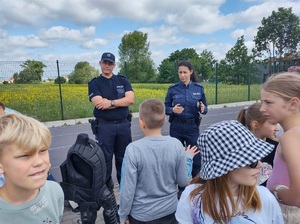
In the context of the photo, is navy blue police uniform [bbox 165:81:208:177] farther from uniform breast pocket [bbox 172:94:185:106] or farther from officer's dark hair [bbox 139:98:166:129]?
officer's dark hair [bbox 139:98:166:129]

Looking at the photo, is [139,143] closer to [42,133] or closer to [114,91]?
[42,133]

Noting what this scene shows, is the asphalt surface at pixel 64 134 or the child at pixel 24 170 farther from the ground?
the child at pixel 24 170

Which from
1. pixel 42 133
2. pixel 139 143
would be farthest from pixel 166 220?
pixel 42 133

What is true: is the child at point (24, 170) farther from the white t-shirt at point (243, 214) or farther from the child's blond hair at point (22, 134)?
the white t-shirt at point (243, 214)

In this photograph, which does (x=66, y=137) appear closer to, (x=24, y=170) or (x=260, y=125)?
(x=260, y=125)

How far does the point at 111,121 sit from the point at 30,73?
9.15m

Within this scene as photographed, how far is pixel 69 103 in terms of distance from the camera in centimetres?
1284

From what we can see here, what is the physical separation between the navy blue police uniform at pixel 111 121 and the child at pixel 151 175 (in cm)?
141

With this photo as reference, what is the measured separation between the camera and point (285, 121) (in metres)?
1.57

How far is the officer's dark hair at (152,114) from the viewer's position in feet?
7.10

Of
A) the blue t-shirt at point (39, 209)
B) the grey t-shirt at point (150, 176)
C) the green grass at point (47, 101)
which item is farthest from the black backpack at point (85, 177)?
the green grass at point (47, 101)

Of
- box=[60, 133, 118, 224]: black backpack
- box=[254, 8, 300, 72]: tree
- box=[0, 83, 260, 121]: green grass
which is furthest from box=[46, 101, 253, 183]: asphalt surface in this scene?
box=[254, 8, 300, 72]: tree

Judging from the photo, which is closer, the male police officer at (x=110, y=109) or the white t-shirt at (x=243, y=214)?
the white t-shirt at (x=243, y=214)

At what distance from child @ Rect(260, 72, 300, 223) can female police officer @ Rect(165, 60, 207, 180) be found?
2250 mm
